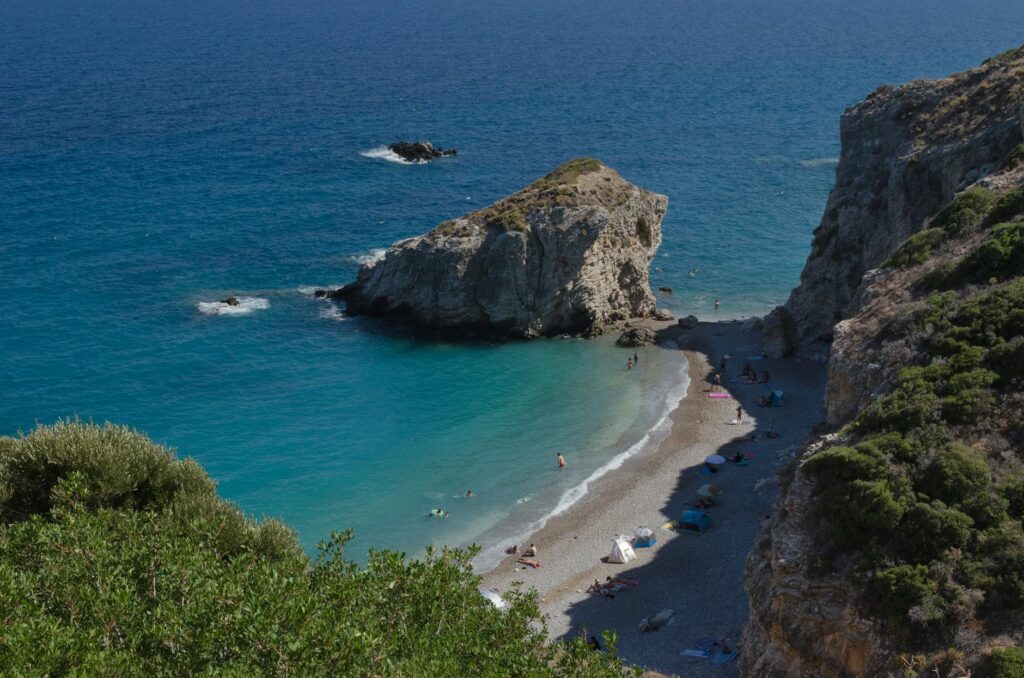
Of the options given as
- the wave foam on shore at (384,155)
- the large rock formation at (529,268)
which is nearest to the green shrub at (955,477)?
the large rock formation at (529,268)

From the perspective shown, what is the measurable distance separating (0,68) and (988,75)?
14911 centimetres

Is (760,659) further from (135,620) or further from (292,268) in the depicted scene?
(292,268)

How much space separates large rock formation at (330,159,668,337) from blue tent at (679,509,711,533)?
77.3 feet

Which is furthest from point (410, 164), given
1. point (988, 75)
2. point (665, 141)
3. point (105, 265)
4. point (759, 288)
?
point (988, 75)

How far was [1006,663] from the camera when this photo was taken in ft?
63.4

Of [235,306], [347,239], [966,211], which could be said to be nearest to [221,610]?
[966,211]

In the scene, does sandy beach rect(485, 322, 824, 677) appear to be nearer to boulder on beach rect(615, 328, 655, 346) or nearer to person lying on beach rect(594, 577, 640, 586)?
person lying on beach rect(594, 577, 640, 586)

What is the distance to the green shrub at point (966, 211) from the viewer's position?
1412 inches

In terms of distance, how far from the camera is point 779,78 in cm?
15225

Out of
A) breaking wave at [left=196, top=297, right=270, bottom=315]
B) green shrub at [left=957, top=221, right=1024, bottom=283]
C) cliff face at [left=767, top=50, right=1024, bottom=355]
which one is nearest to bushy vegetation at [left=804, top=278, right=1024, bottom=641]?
green shrub at [left=957, top=221, right=1024, bottom=283]

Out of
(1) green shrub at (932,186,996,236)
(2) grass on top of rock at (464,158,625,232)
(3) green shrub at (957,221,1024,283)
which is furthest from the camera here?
(2) grass on top of rock at (464,158,625,232)

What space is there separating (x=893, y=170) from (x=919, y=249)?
1778 centimetres

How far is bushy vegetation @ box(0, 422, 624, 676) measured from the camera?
15.0 meters

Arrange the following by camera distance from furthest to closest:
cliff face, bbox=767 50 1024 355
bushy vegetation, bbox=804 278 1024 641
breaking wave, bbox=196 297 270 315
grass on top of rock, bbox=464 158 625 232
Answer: breaking wave, bbox=196 297 270 315 → grass on top of rock, bbox=464 158 625 232 → cliff face, bbox=767 50 1024 355 → bushy vegetation, bbox=804 278 1024 641
